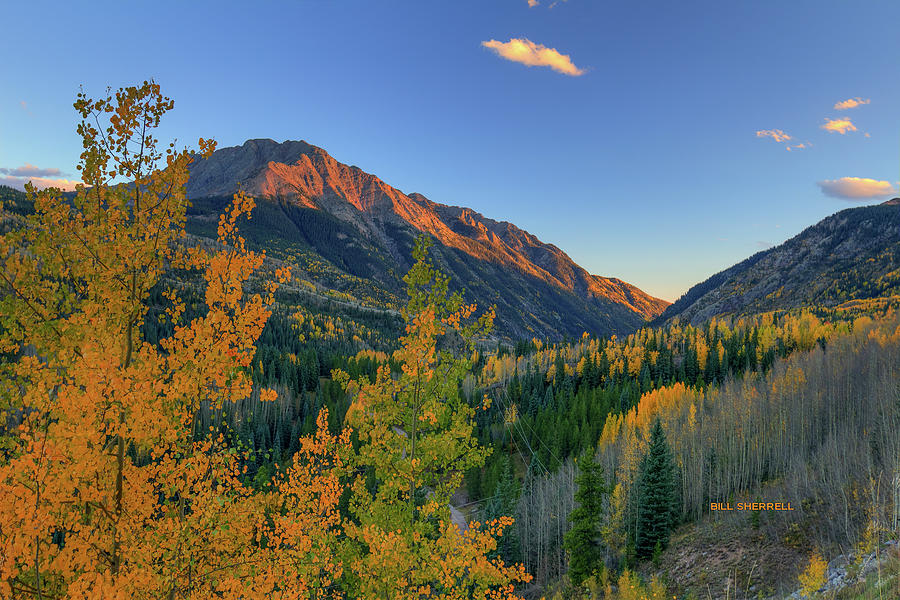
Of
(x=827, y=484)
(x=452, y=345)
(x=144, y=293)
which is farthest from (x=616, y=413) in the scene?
(x=144, y=293)

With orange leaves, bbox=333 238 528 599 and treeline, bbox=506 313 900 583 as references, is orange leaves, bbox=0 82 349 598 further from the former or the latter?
treeline, bbox=506 313 900 583

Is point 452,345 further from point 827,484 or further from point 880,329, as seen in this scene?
point 880,329

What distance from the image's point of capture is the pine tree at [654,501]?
46281mm

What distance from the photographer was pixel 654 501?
47.2 m

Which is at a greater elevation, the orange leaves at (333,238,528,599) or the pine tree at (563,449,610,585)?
the orange leaves at (333,238,528,599)

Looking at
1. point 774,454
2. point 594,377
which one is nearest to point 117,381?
point 774,454

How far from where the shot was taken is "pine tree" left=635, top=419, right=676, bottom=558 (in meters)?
46.3

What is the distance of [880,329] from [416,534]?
136 metres

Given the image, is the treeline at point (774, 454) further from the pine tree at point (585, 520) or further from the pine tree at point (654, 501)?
the pine tree at point (585, 520)

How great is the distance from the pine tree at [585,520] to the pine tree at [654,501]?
10.7 meters

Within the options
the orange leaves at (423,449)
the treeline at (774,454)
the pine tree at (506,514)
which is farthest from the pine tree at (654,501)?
the orange leaves at (423,449)

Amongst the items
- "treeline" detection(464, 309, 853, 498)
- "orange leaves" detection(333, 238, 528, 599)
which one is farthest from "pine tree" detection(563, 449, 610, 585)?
"treeline" detection(464, 309, 853, 498)

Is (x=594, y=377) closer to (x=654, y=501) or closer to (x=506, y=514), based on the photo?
(x=506, y=514)

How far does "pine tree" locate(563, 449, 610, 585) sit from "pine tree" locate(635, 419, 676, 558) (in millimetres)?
10675
